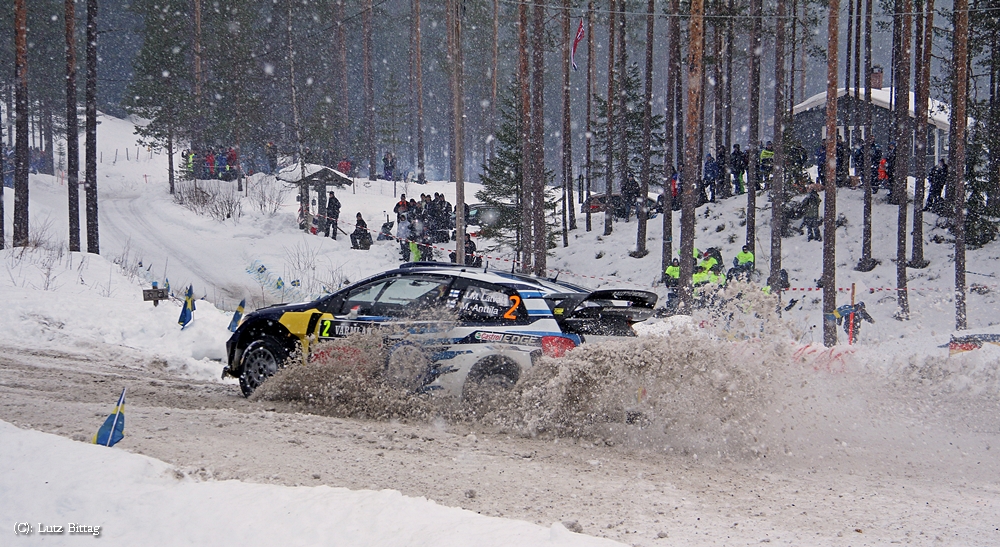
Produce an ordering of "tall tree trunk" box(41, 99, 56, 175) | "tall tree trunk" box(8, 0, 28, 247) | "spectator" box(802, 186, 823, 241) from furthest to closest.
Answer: "tall tree trunk" box(41, 99, 56, 175), "spectator" box(802, 186, 823, 241), "tall tree trunk" box(8, 0, 28, 247)

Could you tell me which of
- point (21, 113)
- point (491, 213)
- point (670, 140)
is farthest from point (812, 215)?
point (21, 113)

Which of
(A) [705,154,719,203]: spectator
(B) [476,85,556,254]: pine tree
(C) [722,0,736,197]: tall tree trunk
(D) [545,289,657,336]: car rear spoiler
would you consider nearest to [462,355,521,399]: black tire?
(D) [545,289,657,336]: car rear spoiler

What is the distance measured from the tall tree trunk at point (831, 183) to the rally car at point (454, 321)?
412 inches

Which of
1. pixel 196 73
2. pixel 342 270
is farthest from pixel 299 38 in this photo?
pixel 342 270

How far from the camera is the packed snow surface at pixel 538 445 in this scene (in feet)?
14.3

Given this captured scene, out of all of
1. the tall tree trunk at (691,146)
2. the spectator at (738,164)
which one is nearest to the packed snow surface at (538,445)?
the tall tree trunk at (691,146)

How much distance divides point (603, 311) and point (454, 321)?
150 cm

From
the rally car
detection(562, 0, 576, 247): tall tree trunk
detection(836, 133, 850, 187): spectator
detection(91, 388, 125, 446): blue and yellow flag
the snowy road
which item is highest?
detection(562, 0, 576, 247): tall tree trunk

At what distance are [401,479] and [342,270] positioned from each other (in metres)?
19.1

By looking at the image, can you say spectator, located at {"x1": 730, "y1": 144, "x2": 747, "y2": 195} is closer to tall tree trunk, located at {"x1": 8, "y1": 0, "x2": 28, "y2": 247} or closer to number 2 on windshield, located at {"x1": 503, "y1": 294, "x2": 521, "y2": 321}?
number 2 on windshield, located at {"x1": 503, "y1": 294, "x2": 521, "y2": 321}

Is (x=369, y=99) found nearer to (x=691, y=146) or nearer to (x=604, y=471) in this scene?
(x=691, y=146)

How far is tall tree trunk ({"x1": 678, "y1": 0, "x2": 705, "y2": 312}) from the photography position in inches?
662

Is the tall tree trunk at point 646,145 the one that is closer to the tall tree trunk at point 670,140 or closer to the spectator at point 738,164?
the tall tree trunk at point 670,140

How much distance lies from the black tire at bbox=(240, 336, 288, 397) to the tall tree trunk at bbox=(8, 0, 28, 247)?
1501 cm
